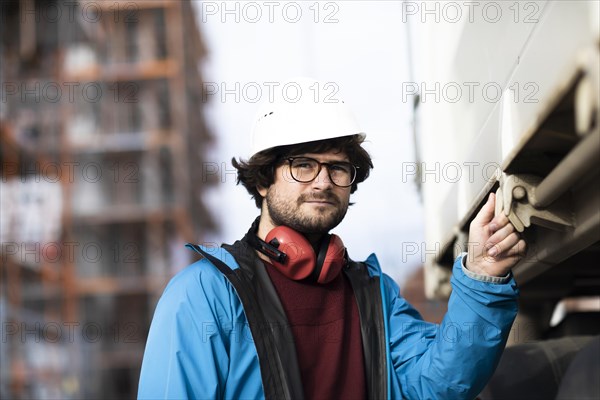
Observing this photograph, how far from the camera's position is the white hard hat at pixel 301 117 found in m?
2.36

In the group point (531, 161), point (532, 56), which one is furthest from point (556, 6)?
point (531, 161)

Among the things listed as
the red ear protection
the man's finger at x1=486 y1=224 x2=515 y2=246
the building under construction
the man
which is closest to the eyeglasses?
the man

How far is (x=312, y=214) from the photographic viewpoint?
2.25 metres

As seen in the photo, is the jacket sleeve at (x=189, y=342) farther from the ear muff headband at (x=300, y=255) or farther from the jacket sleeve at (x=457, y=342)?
the jacket sleeve at (x=457, y=342)

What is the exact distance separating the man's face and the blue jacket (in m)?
0.15

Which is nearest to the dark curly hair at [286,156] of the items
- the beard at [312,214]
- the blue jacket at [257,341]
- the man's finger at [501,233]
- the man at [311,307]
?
the man at [311,307]

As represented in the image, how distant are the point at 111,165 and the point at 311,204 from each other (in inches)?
840

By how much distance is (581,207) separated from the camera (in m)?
1.91

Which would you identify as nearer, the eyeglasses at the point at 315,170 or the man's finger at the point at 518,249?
the man's finger at the point at 518,249

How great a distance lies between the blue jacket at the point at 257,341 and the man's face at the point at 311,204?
0.49ft

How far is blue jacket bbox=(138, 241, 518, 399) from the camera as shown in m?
2.03

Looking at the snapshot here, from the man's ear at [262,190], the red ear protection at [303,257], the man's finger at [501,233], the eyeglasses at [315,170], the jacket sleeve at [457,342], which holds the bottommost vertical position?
the jacket sleeve at [457,342]

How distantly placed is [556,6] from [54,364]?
16993mm

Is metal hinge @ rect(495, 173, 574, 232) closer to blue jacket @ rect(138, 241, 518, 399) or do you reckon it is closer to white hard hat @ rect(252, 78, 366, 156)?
blue jacket @ rect(138, 241, 518, 399)
